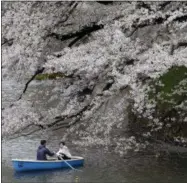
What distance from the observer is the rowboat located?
45.4 feet

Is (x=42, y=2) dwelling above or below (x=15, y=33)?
above

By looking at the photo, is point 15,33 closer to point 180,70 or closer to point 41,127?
point 41,127

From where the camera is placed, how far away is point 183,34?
9.56m

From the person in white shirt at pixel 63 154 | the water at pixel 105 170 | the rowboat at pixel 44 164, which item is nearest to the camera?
the water at pixel 105 170

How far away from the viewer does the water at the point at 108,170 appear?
42.7 ft

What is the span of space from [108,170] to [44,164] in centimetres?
198

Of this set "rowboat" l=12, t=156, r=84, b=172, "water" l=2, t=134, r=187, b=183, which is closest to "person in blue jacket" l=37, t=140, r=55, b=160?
"rowboat" l=12, t=156, r=84, b=172

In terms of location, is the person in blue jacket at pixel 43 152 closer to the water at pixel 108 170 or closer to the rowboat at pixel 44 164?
the rowboat at pixel 44 164

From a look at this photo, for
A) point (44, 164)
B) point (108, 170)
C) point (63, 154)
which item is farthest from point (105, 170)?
point (44, 164)

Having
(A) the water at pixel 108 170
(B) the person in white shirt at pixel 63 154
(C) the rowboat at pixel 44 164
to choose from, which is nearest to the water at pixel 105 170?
(A) the water at pixel 108 170

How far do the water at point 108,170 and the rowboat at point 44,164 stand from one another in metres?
0.16

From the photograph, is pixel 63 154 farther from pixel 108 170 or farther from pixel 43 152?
pixel 108 170

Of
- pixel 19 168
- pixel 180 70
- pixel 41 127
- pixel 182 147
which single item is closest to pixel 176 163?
pixel 182 147

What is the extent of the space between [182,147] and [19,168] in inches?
220
